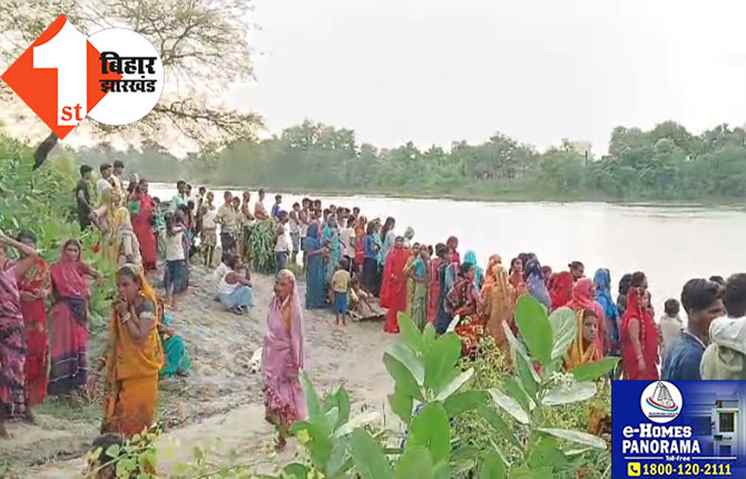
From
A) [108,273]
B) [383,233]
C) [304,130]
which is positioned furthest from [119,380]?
[304,130]

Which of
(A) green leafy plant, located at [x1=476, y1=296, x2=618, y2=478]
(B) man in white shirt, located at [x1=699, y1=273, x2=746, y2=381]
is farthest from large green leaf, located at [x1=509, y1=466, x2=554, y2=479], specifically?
(B) man in white shirt, located at [x1=699, y1=273, x2=746, y2=381]

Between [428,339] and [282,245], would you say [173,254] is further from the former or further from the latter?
[428,339]

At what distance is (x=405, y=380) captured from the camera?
760 mm

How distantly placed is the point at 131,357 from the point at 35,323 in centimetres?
134

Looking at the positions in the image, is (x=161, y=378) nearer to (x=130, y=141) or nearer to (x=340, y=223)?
(x=340, y=223)

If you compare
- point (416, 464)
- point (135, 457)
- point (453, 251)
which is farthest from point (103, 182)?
point (416, 464)

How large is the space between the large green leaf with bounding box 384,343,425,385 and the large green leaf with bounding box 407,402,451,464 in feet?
0.39

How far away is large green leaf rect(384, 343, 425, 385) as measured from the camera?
2.47 ft

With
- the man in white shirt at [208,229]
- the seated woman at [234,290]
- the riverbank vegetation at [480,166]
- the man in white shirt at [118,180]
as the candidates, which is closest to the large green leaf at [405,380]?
the man in white shirt at [118,180]

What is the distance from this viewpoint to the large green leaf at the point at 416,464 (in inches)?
22.4

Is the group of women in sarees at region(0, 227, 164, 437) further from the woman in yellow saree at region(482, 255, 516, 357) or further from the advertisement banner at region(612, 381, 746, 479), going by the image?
Answer: the advertisement banner at region(612, 381, 746, 479)

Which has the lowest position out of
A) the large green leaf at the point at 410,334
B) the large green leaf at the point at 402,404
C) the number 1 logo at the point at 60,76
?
the large green leaf at the point at 402,404

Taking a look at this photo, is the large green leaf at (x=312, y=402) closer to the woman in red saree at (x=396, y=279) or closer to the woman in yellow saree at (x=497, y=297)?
the woman in yellow saree at (x=497, y=297)

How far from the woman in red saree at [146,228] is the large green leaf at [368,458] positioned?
786 centimetres
